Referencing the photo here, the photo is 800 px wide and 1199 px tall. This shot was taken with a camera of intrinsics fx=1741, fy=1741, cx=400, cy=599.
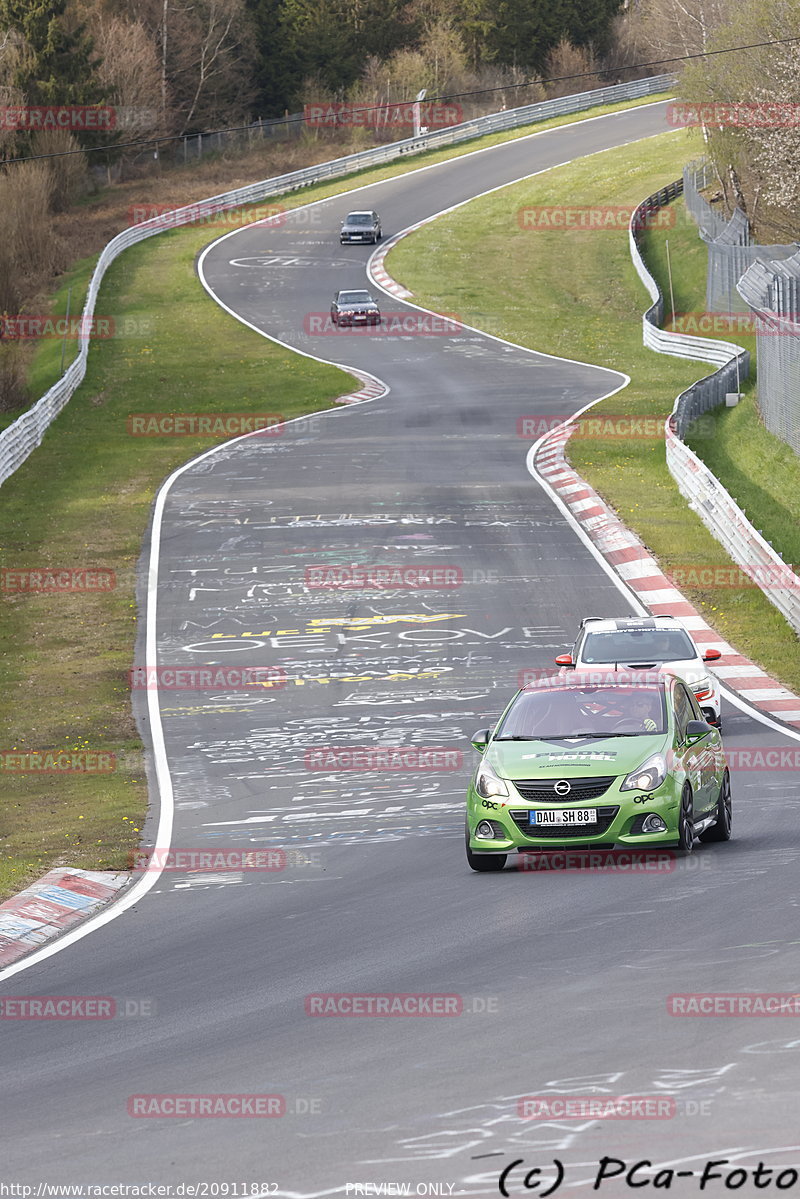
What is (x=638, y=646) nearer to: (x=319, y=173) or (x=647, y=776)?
(x=647, y=776)

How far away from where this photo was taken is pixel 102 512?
38344mm

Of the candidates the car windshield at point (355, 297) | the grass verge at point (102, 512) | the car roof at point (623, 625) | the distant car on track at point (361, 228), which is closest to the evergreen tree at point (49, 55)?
the grass verge at point (102, 512)

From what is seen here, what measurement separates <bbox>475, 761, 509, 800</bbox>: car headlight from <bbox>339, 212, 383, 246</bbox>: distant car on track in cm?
6755

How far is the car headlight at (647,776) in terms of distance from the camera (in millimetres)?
13711

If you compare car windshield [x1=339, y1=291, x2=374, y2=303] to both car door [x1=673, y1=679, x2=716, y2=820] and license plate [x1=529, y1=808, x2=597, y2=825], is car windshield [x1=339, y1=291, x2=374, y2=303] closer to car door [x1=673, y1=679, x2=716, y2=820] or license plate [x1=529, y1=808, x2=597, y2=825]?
car door [x1=673, y1=679, x2=716, y2=820]

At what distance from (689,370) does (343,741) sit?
36.5m

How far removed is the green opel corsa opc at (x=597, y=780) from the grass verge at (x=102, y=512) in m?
4.03

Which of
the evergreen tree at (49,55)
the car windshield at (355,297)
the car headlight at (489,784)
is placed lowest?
the car windshield at (355,297)

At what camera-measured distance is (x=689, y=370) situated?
5562cm

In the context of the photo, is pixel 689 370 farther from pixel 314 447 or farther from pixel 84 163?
pixel 84 163

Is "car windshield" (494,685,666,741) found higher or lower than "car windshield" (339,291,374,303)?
higher

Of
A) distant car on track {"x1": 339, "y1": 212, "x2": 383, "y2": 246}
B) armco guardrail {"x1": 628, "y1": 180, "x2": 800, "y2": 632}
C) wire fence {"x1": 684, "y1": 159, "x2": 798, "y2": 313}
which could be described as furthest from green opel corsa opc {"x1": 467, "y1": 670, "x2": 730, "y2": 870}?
distant car on track {"x1": 339, "y1": 212, "x2": 383, "y2": 246}

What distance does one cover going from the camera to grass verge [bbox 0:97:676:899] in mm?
19016

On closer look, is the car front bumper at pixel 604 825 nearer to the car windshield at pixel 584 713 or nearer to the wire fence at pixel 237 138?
the car windshield at pixel 584 713
